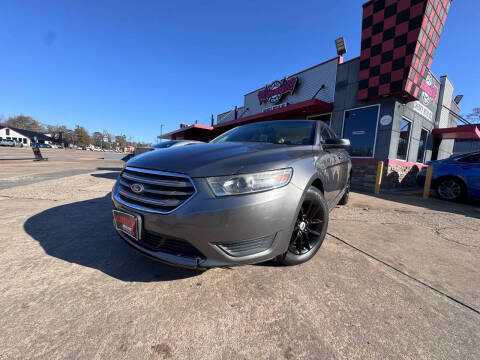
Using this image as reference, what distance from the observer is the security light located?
8.32 meters

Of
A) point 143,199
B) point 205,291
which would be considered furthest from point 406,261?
point 143,199

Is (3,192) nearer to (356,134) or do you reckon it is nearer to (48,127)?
(356,134)

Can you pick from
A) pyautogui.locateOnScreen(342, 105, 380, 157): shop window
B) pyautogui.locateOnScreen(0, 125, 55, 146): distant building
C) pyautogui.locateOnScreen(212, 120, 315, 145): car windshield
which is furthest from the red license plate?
pyautogui.locateOnScreen(0, 125, 55, 146): distant building

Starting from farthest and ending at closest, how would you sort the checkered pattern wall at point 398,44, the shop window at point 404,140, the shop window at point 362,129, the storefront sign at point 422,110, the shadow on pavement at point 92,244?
the storefront sign at point 422,110 < the shop window at point 404,140 < the shop window at point 362,129 < the checkered pattern wall at point 398,44 < the shadow on pavement at point 92,244

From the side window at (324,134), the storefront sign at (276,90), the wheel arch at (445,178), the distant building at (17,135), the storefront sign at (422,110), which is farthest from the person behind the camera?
the distant building at (17,135)

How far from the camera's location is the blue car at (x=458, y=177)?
5027mm

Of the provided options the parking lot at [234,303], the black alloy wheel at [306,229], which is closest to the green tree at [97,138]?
the parking lot at [234,303]

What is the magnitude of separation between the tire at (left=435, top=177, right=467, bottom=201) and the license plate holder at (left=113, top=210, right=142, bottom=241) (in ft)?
24.0

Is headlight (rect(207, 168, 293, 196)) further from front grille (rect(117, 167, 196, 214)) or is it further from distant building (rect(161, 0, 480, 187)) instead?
distant building (rect(161, 0, 480, 187))

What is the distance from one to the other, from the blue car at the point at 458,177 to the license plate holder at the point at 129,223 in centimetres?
723

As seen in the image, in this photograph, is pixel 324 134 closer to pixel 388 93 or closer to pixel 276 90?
pixel 388 93

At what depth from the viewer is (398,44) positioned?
6.38 meters

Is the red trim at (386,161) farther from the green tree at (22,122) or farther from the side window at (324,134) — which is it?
the green tree at (22,122)

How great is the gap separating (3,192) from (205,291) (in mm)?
4987
